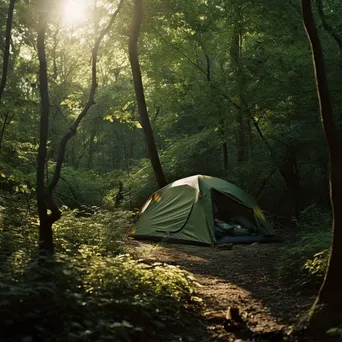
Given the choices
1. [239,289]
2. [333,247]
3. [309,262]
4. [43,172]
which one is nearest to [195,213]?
[239,289]

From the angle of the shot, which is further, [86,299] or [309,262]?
[309,262]

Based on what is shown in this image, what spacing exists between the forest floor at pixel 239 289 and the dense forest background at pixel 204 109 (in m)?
0.53

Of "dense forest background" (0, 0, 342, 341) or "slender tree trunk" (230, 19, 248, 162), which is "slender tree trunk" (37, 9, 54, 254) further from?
"slender tree trunk" (230, 19, 248, 162)

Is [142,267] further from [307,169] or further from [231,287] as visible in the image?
[307,169]

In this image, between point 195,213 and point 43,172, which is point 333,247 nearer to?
point 43,172

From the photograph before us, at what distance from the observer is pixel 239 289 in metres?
6.09

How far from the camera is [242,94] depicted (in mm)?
12766

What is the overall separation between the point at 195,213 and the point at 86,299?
662 cm

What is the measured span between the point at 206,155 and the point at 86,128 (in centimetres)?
1785

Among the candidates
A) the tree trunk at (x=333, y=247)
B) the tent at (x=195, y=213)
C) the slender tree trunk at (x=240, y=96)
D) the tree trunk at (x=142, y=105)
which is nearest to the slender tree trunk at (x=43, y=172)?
the tree trunk at (x=333, y=247)

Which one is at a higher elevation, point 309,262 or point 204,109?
point 204,109

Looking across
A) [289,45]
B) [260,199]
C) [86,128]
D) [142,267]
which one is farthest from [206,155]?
[86,128]

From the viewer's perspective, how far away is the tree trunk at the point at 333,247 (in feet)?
12.5

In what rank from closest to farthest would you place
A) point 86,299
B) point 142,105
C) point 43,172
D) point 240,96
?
point 86,299 < point 43,172 < point 240,96 < point 142,105
